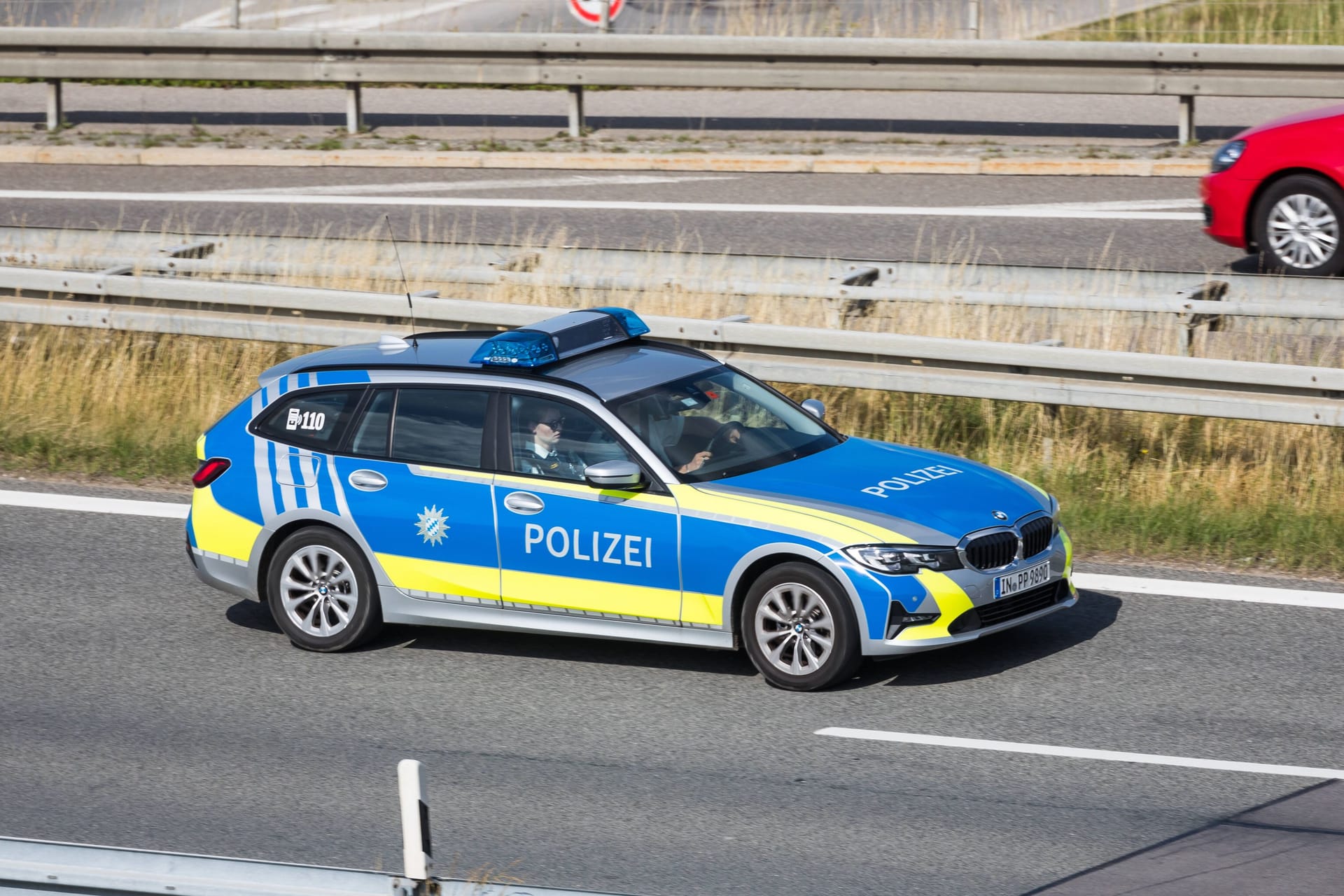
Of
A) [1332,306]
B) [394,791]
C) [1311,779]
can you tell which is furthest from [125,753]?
[1332,306]

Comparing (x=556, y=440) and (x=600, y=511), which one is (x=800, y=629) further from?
(x=556, y=440)

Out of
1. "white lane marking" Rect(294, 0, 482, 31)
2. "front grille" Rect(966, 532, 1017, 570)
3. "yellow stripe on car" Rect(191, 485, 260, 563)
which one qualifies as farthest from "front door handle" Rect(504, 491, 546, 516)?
"white lane marking" Rect(294, 0, 482, 31)

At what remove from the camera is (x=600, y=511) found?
8438 millimetres

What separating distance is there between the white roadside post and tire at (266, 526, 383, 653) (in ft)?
16.2

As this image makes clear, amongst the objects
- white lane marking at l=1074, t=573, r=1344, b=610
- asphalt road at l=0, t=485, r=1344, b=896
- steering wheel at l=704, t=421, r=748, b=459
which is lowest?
asphalt road at l=0, t=485, r=1344, b=896

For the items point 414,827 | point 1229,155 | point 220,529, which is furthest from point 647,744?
point 1229,155

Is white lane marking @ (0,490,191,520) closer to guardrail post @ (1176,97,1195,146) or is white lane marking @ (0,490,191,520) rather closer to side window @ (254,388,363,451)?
side window @ (254,388,363,451)

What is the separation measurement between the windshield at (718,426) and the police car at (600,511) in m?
0.01

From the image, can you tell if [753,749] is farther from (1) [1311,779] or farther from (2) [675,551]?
(1) [1311,779]

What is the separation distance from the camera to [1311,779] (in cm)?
712

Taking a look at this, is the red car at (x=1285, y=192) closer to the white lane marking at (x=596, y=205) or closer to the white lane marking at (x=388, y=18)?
the white lane marking at (x=596, y=205)

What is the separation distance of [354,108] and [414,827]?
624 inches

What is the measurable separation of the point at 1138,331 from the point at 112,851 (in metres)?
9.19

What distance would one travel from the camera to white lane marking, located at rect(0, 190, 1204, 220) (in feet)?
51.2
